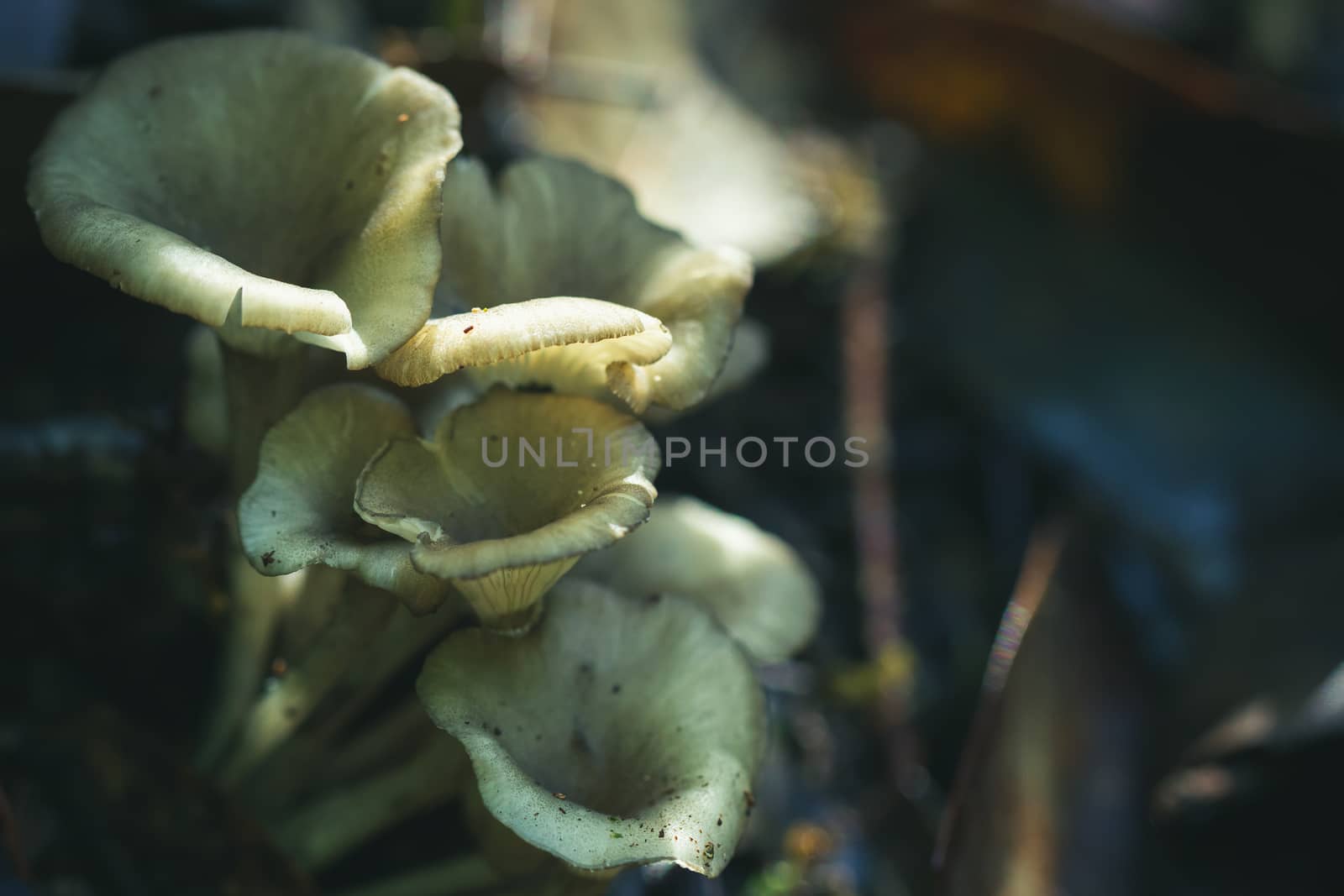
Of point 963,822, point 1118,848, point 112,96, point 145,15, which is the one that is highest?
point 112,96

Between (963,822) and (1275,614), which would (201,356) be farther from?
(1275,614)

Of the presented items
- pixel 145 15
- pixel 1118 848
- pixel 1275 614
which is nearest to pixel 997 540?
pixel 1275 614

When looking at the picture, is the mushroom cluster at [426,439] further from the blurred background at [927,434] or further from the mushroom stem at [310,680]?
the blurred background at [927,434]

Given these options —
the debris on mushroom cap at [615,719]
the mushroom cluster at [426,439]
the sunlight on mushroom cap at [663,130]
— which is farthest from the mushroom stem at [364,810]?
the sunlight on mushroom cap at [663,130]

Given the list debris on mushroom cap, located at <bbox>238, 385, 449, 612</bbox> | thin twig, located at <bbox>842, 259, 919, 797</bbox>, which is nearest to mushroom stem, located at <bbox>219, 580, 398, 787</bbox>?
debris on mushroom cap, located at <bbox>238, 385, 449, 612</bbox>

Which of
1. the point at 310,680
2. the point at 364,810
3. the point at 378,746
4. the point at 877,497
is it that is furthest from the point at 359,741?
the point at 877,497

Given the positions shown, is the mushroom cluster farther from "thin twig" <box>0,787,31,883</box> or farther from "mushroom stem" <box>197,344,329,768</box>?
"thin twig" <box>0,787,31,883</box>

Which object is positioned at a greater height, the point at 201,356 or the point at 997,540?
the point at 201,356
